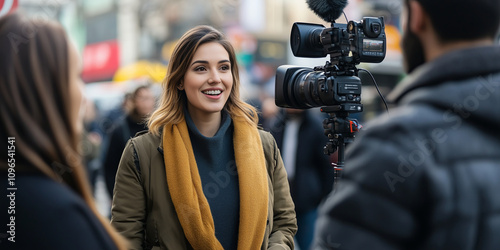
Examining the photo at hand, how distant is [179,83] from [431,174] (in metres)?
1.87

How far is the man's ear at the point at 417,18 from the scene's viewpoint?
1.58 meters

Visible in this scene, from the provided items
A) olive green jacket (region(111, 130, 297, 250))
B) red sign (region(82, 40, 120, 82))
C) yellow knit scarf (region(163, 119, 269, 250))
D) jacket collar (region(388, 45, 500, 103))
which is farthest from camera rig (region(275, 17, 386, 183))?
red sign (region(82, 40, 120, 82))

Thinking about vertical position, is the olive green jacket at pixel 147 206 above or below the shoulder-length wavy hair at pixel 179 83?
below

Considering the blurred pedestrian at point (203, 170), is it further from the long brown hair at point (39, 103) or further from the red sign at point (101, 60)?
the red sign at point (101, 60)

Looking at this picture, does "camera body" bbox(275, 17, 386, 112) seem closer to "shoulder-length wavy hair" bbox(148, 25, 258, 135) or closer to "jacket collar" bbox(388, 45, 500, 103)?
"shoulder-length wavy hair" bbox(148, 25, 258, 135)

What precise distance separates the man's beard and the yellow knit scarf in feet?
4.12

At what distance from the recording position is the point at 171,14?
23828mm

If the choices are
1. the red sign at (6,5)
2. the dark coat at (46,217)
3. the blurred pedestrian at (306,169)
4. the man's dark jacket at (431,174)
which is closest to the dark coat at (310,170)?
the blurred pedestrian at (306,169)

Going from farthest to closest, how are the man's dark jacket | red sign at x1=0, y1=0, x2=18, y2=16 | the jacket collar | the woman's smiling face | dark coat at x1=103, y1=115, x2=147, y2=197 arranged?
dark coat at x1=103, y1=115, x2=147, y2=197, red sign at x1=0, y1=0, x2=18, y2=16, the woman's smiling face, the jacket collar, the man's dark jacket

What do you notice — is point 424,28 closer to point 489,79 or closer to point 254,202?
point 489,79

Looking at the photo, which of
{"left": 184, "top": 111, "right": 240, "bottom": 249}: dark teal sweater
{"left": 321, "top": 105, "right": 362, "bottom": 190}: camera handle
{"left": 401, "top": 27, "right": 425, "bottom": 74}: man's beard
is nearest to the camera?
{"left": 401, "top": 27, "right": 425, "bottom": 74}: man's beard

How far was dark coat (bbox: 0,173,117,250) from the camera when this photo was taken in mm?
1412

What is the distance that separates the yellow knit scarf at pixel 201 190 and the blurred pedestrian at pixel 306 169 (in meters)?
2.36

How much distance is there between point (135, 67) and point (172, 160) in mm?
19270
